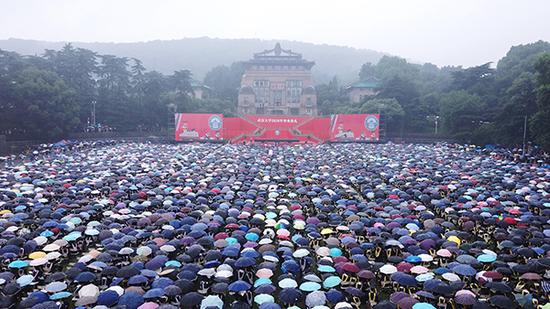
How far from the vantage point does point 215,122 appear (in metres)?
44.9

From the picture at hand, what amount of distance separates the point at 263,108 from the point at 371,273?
196 ft

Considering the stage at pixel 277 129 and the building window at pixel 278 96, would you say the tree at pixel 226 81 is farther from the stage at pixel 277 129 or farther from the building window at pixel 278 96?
the stage at pixel 277 129

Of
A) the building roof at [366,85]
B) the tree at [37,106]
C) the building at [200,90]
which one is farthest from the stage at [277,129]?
the building at [200,90]

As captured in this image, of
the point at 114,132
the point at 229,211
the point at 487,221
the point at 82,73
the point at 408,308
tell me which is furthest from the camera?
the point at 82,73

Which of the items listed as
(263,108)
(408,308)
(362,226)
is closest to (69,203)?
(362,226)

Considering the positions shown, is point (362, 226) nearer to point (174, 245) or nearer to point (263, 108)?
point (174, 245)

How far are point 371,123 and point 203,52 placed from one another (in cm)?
13312

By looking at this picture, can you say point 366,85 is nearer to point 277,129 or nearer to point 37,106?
point 277,129

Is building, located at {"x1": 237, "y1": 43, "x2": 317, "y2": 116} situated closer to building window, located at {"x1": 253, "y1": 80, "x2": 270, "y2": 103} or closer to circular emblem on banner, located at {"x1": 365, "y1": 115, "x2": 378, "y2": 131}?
building window, located at {"x1": 253, "y1": 80, "x2": 270, "y2": 103}

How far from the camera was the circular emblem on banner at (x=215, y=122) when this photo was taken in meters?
44.8

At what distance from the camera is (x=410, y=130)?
49.6 meters

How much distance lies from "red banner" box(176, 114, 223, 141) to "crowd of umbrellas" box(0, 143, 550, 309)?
2169 cm

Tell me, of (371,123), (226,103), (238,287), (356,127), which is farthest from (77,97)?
(238,287)

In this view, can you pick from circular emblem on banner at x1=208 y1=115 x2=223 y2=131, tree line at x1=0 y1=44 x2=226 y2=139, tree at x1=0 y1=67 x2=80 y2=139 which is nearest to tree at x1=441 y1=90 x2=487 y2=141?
circular emblem on banner at x1=208 y1=115 x2=223 y2=131
